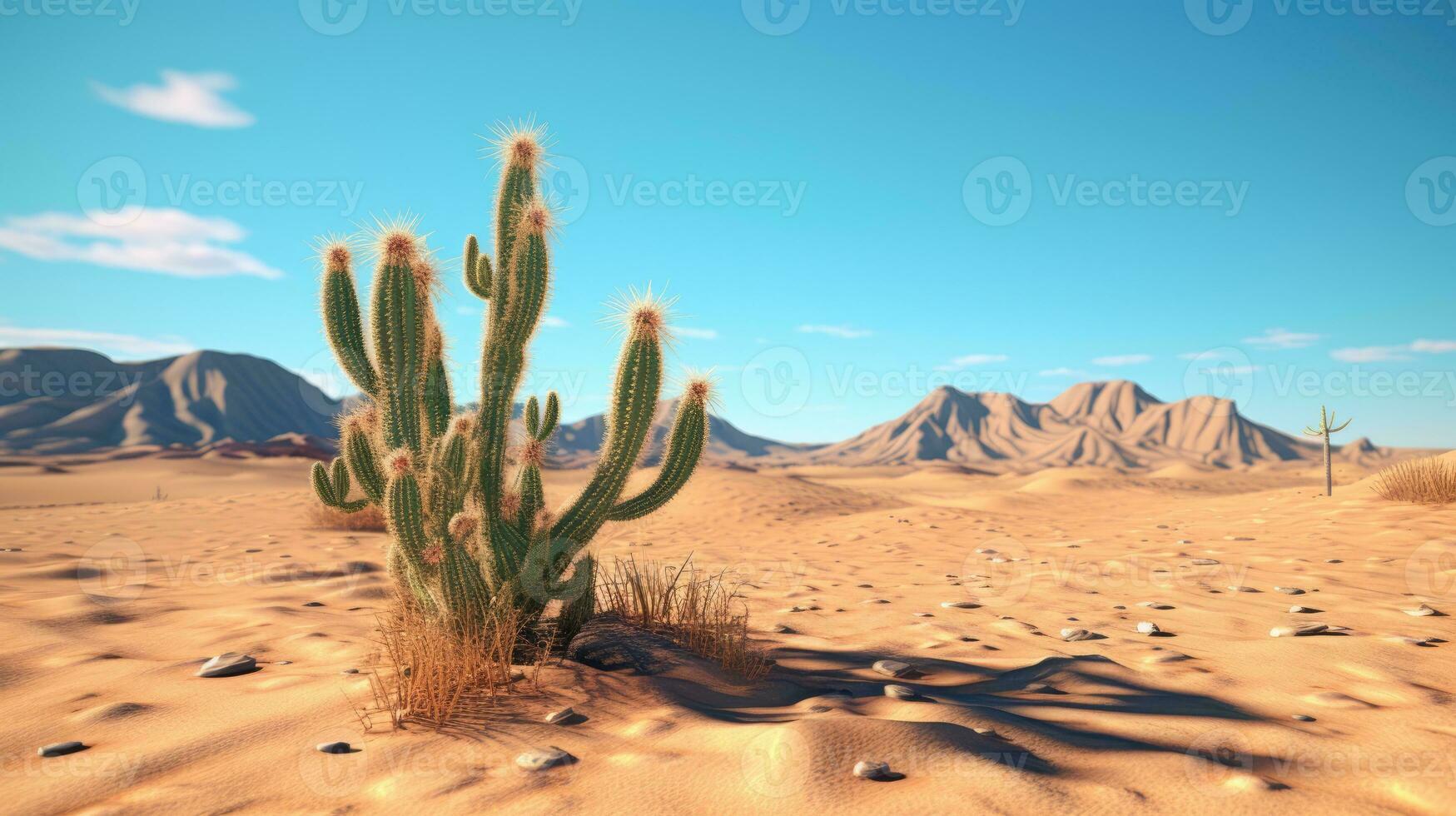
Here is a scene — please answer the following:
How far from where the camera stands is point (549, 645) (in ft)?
12.7

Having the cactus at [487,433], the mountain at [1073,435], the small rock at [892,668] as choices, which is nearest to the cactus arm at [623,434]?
the cactus at [487,433]

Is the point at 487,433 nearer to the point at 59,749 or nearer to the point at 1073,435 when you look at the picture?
the point at 59,749

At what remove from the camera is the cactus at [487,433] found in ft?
13.0

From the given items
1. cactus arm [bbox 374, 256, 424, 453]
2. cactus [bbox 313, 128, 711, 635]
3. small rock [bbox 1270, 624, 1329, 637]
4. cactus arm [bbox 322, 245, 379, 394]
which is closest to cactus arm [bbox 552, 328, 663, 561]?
cactus [bbox 313, 128, 711, 635]

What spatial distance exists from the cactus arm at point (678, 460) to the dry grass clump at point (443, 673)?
0.97 m

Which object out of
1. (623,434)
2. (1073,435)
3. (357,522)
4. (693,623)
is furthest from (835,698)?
(1073,435)

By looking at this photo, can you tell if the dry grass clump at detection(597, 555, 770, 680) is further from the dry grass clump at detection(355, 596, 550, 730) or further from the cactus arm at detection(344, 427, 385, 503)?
the cactus arm at detection(344, 427, 385, 503)

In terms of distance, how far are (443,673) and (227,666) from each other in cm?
157

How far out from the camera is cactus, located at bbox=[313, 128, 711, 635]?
3.96 meters

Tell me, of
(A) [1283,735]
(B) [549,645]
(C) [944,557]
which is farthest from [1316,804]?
(C) [944,557]

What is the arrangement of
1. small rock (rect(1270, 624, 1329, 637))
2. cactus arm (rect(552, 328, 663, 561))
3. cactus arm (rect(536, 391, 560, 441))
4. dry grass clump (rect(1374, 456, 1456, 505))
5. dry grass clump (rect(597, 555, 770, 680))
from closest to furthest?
1. dry grass clump (rect(597, 555, 770, 680))
2. cactus arm (rect(552, 328, 663, 561))
3. small rock (rect(1270, 624, 1329, 637))
4. cactus arm (rect(536, 391, 560, 441))
5. dry grass clump (rect(1374, 456, 1456, 505))

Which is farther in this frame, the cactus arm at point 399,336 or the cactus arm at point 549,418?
the cactus arm at point 549,418

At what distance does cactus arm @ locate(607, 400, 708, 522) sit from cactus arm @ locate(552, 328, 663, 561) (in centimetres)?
18

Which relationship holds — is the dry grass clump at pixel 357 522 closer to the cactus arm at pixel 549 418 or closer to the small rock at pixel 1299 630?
the cactus arm at pixel 549 418
